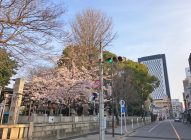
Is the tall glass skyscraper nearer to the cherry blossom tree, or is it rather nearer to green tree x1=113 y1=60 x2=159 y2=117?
green tree x1=113 y1=60 x2=159 y2=117

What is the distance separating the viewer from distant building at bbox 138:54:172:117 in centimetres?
15388

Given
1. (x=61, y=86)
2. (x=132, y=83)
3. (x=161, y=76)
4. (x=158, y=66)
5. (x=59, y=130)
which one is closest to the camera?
(x=59, y=130)

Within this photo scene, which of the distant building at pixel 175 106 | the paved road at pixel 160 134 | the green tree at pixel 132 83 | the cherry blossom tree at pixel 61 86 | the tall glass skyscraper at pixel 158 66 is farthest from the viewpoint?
the distant building at pixel 175 106

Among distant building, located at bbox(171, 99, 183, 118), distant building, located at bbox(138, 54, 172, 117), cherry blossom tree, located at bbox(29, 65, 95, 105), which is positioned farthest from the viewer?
distant building, located at bbox(171, 99, 183, 118)

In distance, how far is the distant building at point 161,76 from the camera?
154 metres

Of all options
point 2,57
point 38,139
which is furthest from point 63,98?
point 2,57

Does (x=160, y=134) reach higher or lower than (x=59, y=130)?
lower

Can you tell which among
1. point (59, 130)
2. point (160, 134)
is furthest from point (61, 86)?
point (160, 134)

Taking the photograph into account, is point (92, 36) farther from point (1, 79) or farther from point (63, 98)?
point (1, 79)

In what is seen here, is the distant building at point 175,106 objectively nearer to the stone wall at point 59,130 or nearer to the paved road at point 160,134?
the paved road at point 160,134

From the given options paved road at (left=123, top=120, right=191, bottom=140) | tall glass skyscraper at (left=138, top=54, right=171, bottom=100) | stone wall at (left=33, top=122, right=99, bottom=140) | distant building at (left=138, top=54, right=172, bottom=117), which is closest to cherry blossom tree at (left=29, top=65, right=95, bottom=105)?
stone wall at (left=33, top=122, right=99, bottom=140)

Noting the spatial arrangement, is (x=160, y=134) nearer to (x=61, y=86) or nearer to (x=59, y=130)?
(x=61, y=86)

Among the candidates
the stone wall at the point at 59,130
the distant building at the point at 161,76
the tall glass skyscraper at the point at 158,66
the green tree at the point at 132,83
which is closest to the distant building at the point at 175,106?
the distant building at the point at 161,76

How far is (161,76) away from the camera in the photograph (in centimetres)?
17138
